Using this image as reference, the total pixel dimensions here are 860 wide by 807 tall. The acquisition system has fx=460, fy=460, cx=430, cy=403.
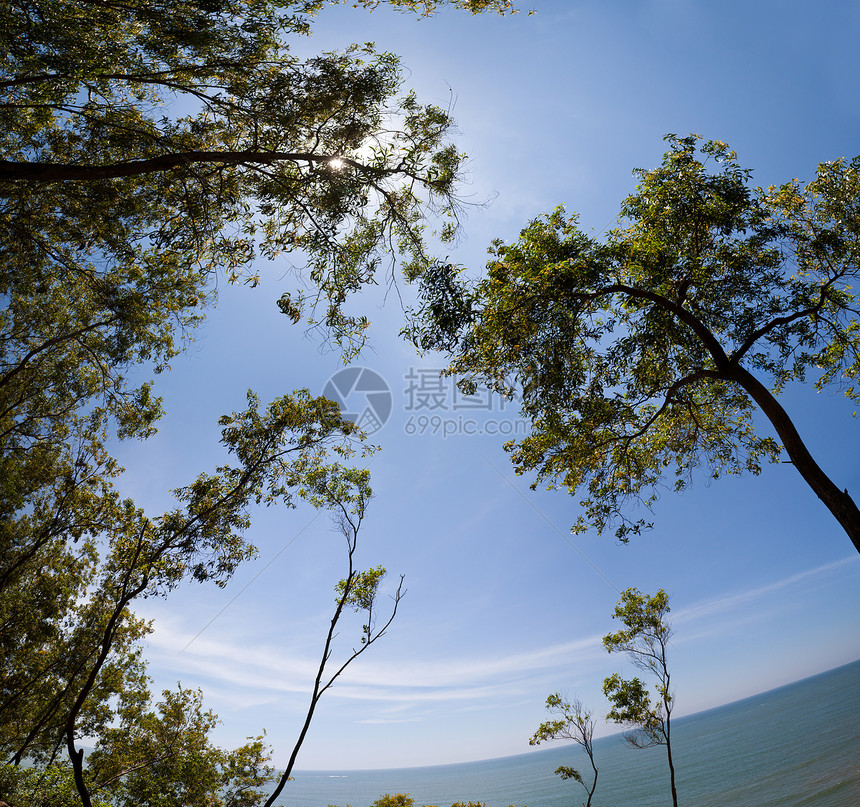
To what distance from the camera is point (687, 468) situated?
31.2 ft

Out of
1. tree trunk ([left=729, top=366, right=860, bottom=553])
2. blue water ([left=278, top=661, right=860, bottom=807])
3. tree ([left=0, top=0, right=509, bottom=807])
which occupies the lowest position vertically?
blue water ([left=278, top=661, right=860, bottom=807])

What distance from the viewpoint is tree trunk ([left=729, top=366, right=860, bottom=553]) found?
5535 mm

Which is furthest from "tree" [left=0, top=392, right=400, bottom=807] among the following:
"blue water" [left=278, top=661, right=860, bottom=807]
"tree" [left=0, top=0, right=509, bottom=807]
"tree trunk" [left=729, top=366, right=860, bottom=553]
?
"blue water" [left=278, top=661, right=860, bottom=807]

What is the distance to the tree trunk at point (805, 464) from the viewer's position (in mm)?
5535

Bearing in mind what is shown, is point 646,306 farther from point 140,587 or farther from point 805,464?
point 140,587

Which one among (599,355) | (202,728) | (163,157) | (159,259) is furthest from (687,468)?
(202,728)

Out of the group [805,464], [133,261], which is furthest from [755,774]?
[133,261]

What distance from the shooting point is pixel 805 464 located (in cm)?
609

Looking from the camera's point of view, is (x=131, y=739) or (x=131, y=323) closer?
(x=131, y=323)

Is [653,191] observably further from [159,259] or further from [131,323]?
[131,323]

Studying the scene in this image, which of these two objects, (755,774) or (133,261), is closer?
(133,261)

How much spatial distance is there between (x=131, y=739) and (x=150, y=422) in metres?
10.2

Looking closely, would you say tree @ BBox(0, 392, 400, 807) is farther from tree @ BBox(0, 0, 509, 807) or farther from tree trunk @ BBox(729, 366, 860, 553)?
tree trunk @ BBox(729, 366, 860, 553)

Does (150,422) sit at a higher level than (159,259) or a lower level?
lower
